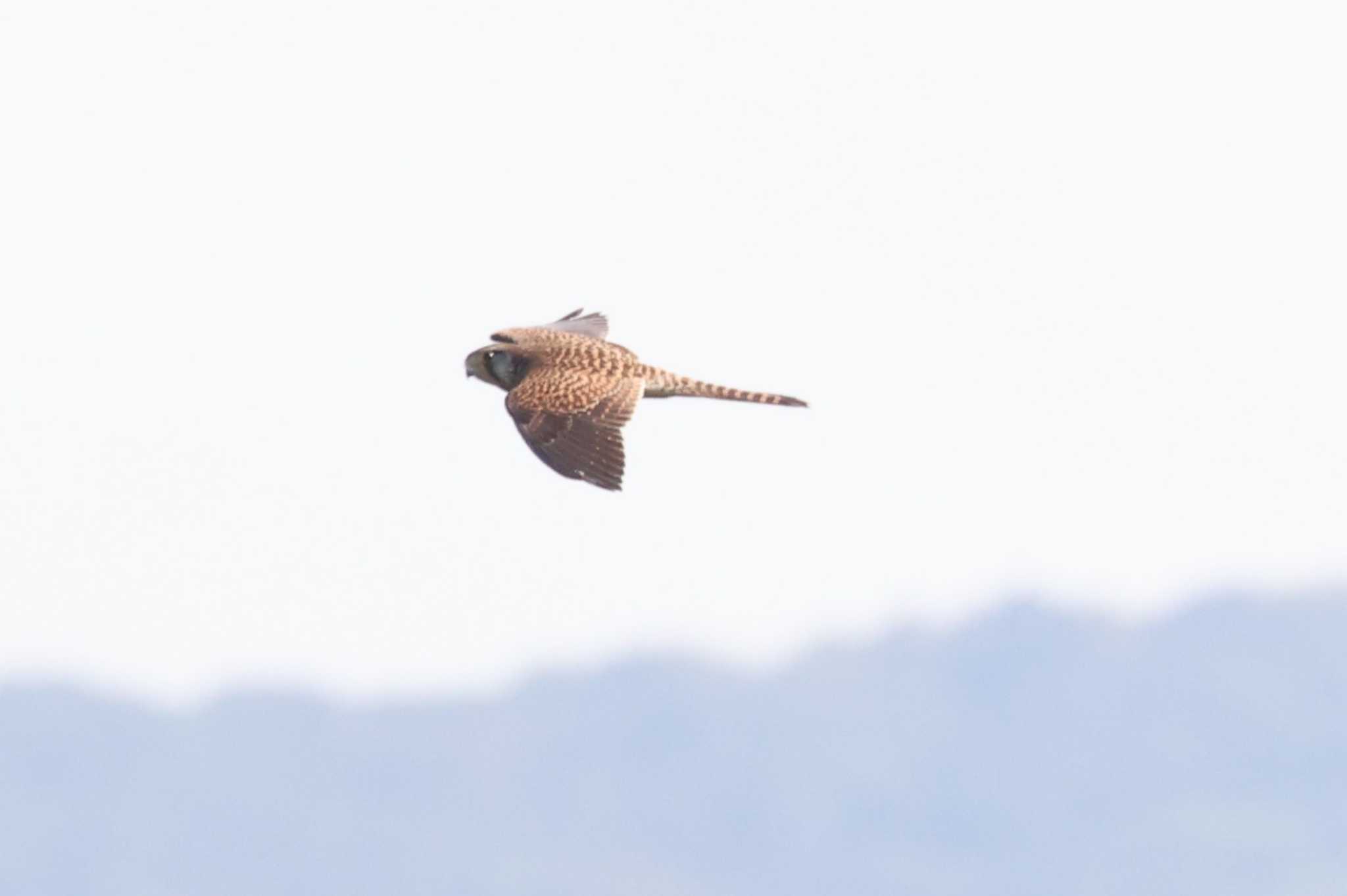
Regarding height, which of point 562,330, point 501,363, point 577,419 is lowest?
point 577,419

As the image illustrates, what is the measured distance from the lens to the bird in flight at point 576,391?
3503 cm

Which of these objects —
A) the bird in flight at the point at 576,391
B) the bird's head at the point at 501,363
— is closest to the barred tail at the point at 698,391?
the bird in flight at the point at 576,391

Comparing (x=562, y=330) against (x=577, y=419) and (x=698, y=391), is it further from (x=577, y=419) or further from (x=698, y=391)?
(x=577, y=419)

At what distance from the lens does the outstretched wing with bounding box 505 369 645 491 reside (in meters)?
34.8

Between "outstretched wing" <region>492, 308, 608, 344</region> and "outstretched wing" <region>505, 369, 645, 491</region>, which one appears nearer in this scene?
"outstretched wing" <region>505, 369, 645, 491</region>

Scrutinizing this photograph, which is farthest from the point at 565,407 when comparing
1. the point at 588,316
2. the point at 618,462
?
the point at 588,316

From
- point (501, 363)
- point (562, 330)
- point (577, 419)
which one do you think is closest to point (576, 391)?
point (577, 419)

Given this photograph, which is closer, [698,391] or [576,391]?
[576,391]

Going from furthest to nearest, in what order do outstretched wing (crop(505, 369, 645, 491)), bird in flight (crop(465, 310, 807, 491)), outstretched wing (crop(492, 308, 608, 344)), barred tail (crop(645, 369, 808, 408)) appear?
outstretched wing (crop(492, 308, 608, 344))
barred tail (crop(645, 369, 808, 408))
bird in flight (crop(465, 310, 807, 491))
outstretched wing (crop(505, 369, 645, 491))

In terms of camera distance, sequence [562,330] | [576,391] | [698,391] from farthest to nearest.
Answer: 1. [562,330]
2. [698,391]
3. [576,391]

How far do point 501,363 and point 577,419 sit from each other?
293 cm

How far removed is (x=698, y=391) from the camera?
38.2m

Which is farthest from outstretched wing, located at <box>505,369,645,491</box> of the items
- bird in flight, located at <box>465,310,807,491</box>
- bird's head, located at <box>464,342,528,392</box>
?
bird's head, located at <box>464,342,528,392</box>

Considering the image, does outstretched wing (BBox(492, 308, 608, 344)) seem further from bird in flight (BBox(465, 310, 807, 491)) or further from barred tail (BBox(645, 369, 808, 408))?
barred tail (BBox(645, 369, 808, 408))
